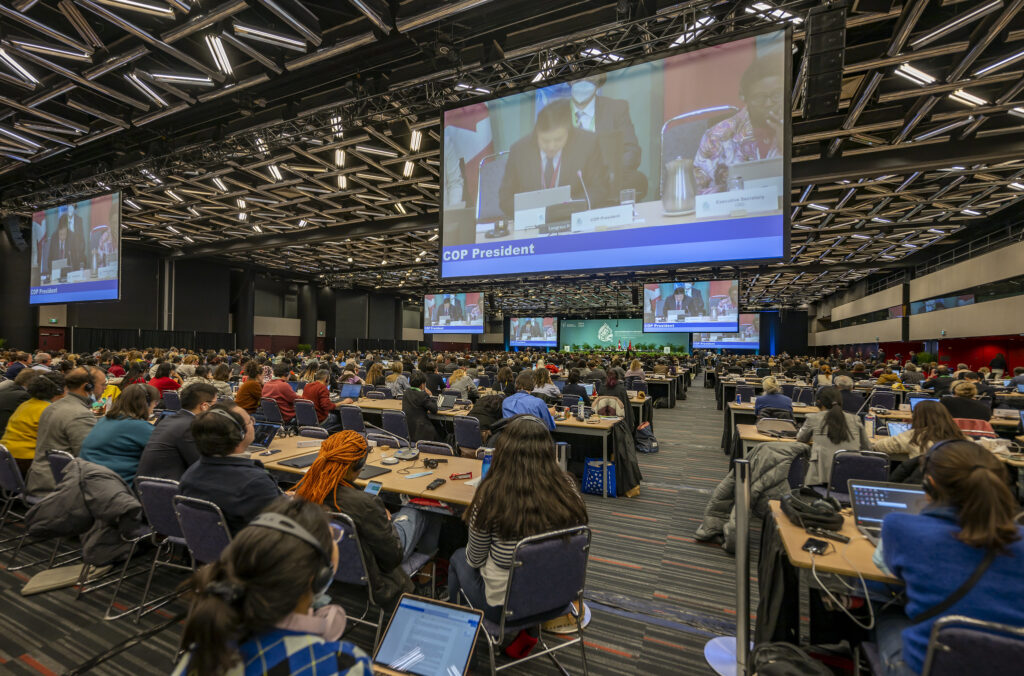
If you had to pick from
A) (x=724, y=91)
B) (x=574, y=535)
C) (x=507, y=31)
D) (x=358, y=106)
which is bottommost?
(x=574, y=535)

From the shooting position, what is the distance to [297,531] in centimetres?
104

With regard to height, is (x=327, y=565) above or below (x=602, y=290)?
below

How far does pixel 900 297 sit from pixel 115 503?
27234 millimetres

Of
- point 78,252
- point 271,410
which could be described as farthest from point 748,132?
point 78,252

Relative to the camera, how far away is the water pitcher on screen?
4043 mm

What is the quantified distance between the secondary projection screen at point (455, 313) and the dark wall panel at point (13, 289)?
12.2 meters

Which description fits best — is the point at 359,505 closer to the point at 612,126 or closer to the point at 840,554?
the point at 840,554

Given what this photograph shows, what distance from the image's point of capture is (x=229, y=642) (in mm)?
930

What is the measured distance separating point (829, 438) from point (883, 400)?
5969mm

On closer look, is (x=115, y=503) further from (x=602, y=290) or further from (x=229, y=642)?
(x=602, y=290)

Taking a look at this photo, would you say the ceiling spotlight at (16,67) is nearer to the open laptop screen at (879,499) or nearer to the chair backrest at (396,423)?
the chair backrest at (396,423)

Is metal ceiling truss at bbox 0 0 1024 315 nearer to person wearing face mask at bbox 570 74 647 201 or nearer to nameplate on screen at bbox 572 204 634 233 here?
person wearing face mask at bbox 570 74 647 201

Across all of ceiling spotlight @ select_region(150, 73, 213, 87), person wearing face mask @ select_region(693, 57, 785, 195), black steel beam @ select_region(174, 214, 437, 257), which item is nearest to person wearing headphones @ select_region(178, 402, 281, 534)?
person wearing face mask @ select_region(693, 57, 785, 195)

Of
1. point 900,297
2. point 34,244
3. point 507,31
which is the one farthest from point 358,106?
point 900,297
